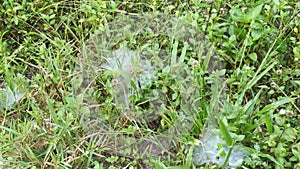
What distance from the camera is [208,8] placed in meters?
2.55

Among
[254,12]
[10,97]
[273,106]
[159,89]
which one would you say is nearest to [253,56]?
[254,12]

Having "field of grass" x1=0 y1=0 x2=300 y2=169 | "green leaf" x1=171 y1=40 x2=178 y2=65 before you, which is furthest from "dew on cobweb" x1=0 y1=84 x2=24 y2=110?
"green leaf" x1=171 y1=40 x2=178 y2=65

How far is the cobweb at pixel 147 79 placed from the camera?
7.00 feet

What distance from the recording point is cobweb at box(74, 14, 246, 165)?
2.13 metres

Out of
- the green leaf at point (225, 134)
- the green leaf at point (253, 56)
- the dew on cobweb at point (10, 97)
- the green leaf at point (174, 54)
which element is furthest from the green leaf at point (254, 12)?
the dew on cobweb at point (10, 97)

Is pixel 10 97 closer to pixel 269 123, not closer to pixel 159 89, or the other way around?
pixel 159 89

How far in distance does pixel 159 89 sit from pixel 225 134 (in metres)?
0.48

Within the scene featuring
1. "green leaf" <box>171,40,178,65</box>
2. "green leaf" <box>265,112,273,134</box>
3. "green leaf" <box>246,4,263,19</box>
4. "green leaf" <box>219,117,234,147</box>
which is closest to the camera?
"green leaf" <box>219,117,234,147</box>

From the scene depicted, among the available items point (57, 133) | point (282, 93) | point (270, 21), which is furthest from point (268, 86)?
point (57, 133)

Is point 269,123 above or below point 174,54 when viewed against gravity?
below

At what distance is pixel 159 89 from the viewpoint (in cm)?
224

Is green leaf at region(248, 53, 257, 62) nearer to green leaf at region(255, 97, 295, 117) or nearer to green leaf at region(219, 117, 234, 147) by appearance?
green leaf at region(255, 97, 295, 117)

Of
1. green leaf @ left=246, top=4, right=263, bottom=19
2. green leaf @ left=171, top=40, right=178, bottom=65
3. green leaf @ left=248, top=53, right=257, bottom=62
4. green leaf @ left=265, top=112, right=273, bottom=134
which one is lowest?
green leaf @ left=265, top=112, right=273, bottom=134

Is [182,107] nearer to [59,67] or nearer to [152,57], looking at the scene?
[152,57]
